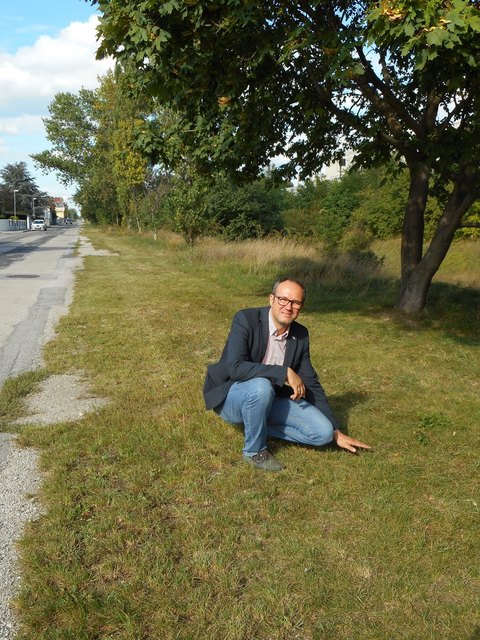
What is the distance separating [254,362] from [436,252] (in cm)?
640

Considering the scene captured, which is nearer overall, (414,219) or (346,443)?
(346,443)

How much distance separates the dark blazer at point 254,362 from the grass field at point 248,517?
42cm

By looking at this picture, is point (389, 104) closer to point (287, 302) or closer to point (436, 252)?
point (436, 252)

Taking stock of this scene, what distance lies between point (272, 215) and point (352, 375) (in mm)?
20942

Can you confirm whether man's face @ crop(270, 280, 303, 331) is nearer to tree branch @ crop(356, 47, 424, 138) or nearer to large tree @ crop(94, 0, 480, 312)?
large tree @ crop(94, 0, 480, 312)

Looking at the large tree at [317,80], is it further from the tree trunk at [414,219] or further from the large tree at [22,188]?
the large tree at [22,188]

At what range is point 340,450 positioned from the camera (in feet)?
13.5

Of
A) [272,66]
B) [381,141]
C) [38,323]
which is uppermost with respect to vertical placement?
[272,66]

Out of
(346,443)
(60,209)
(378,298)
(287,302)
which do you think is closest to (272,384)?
(287,302)

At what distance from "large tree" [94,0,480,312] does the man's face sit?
8.48 ft

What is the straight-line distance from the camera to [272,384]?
12.7 ft

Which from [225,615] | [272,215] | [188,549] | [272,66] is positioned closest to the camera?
[225,615]

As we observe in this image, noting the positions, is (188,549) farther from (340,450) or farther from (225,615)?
(340,450)

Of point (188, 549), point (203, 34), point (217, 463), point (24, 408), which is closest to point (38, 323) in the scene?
Answer: point (24, 408)
